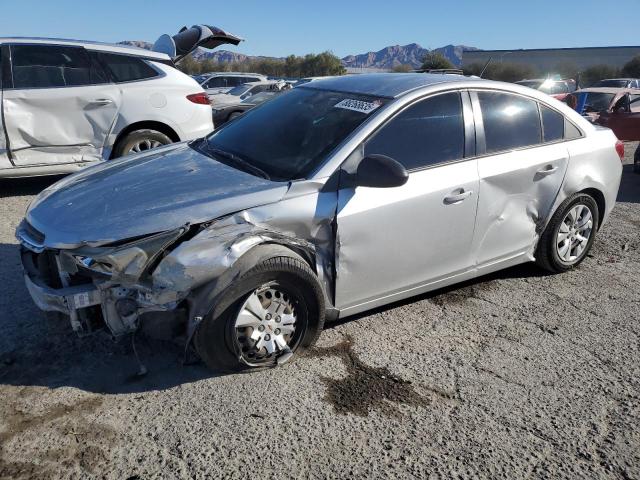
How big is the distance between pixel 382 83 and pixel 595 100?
11885 mm

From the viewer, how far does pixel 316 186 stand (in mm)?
3203

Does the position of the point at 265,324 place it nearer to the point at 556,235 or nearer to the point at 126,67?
the point at 556,235

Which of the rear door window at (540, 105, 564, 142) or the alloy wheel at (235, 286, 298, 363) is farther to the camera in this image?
the rear door window at (540, 105, 564, 142)

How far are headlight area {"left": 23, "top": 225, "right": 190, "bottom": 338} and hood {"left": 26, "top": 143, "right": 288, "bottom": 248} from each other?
6cm

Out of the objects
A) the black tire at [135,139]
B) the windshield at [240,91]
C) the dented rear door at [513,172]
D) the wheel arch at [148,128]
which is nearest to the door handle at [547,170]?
the dented rear door at [513,172]

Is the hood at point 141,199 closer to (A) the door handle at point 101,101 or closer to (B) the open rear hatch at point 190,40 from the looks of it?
(A) the door handle at point 101,101

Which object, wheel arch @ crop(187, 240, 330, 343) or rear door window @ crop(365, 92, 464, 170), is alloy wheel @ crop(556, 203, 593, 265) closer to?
rear door window @ crop(365, 92, 464, 170)

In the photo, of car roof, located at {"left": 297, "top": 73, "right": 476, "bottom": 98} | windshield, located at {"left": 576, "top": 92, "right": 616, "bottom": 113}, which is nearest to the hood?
car roof, located at {"left": 297, "top": 73, "right": 476, "bottom": 98}

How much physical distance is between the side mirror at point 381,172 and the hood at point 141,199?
471mm

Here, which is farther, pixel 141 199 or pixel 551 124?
pixel 551 124

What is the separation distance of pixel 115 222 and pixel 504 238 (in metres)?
2.70

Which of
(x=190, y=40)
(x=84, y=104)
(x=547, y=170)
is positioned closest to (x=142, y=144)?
(x=84, y=104)

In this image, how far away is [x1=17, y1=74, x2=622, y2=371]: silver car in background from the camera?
2.86 m

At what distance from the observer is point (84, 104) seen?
6.32m
